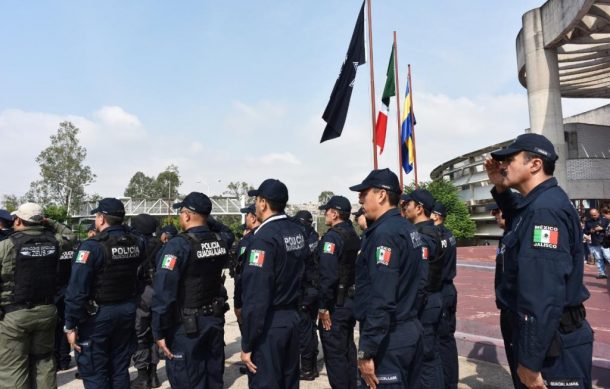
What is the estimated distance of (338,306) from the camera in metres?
4.75

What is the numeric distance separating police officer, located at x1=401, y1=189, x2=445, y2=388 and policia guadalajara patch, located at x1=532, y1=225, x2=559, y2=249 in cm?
149

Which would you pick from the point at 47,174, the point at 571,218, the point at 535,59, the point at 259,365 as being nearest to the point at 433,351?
the point at 259,365

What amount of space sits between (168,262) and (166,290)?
229 millimetres

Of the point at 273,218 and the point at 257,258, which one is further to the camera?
the point at 273,218

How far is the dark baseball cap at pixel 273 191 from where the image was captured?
3.56m

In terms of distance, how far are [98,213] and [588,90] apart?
3480 cm

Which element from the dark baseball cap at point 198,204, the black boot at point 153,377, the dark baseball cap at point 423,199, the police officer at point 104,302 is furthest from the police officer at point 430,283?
the black boot at point 153,377

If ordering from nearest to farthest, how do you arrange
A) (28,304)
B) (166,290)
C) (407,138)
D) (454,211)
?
1. (166,290)
2. (28,304)
3. (407,138)
4. (454,211)

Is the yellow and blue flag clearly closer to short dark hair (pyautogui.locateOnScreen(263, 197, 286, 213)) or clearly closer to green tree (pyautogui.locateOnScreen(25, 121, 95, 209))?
short dark hair (pyautogui.locateOnScreen(263, 197, 286, 213))

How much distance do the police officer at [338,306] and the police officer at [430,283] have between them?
2.78 feet

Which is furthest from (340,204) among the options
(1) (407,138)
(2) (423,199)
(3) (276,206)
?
(1) (407,138)

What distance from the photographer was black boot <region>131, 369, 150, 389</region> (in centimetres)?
496

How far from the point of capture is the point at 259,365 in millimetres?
3203

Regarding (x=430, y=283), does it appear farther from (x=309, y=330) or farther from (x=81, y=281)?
(x=81, y=281)
